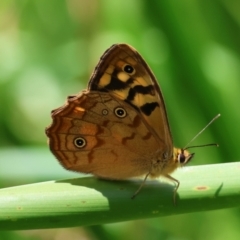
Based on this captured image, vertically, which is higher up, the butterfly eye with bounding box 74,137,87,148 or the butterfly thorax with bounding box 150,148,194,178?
the butterfly eye with bounding box 74,137,87,148

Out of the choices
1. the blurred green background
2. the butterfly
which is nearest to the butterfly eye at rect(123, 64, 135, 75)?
the butterfly

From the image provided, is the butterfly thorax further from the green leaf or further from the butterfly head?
the green leaf

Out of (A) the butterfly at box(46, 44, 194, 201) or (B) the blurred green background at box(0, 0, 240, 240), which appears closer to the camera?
(A) the butterfly at box(46, 44, 194, 201)

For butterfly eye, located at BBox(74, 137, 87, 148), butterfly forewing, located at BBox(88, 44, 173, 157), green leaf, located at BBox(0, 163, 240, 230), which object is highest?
butterfly forewing, located at BBox(88, 44, 173, 157)

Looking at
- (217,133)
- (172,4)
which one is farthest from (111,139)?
(172,4)

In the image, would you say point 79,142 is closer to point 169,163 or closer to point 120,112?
point 120,112

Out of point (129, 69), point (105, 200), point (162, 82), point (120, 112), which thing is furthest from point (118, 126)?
point (162, 82)
